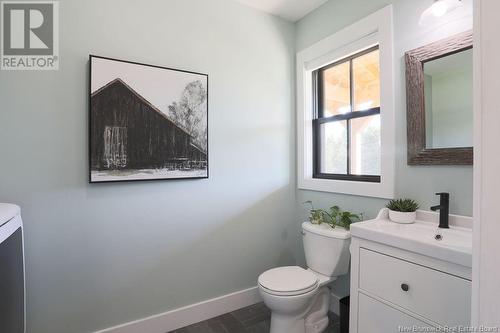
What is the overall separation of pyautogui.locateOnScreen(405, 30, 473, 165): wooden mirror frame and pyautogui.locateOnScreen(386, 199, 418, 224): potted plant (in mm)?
246

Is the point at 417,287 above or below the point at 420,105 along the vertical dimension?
below

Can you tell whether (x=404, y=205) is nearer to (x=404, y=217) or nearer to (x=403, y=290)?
(x=404, y=217)

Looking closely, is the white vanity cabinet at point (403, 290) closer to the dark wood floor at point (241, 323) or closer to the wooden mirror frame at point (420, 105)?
the wooden mirror frame at point (420, 105)

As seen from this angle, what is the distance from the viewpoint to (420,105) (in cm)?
154

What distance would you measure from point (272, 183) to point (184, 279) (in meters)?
1.06

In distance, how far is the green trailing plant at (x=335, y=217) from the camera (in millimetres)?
1864

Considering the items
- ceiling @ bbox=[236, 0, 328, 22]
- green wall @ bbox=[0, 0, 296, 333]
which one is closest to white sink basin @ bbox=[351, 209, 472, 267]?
green wall @ bbox=[0, 0, 296, 333]

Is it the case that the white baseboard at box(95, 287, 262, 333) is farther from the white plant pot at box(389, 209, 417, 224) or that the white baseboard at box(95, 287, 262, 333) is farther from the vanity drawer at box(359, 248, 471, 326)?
the white plant pot at box(389, 209, 417, 224)

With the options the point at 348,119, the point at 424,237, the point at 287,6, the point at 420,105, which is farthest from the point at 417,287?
the point at 287,6

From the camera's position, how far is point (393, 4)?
1.67 metres

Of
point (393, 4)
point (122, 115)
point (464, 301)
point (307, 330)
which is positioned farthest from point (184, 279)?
point (393, 4)

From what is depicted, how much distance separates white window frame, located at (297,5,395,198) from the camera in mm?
1687

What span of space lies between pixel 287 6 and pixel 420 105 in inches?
54.5

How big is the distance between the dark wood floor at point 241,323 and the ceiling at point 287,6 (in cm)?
253
